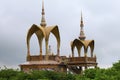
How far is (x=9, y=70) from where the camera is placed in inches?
1764

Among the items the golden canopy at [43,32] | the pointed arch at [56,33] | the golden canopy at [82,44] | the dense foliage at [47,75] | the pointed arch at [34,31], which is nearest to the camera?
the dense foliage at [47,75]

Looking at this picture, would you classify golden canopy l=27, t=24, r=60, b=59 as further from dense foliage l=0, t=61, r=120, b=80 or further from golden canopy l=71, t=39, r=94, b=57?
golden canopy l=71, t=39, r=94, b=57

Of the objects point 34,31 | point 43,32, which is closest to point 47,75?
point 43,32

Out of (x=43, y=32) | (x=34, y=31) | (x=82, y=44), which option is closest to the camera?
(x=43, y=32)

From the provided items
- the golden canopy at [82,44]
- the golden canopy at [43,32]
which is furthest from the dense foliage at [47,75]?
the golden canopy at [82,44]

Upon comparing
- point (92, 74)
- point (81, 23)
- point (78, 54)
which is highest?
point (81, 23)

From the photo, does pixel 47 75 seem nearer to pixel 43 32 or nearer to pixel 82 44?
pixel 43 32

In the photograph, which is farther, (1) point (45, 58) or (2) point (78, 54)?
(2) point (78, 54)

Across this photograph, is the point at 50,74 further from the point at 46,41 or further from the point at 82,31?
the point at 82,31

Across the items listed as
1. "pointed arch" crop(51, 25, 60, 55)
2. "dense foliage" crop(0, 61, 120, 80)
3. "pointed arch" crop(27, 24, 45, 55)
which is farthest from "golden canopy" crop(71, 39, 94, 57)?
"dense foliage" crop(0, 61, 120, 80)

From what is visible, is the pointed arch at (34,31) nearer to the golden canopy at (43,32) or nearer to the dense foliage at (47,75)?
the golden canopy at (43,32)

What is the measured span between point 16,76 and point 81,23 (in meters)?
12.5

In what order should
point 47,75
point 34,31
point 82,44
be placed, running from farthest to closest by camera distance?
point 82,44
point 34,31
point 47,75

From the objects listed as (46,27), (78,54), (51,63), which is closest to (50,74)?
(51,63)
